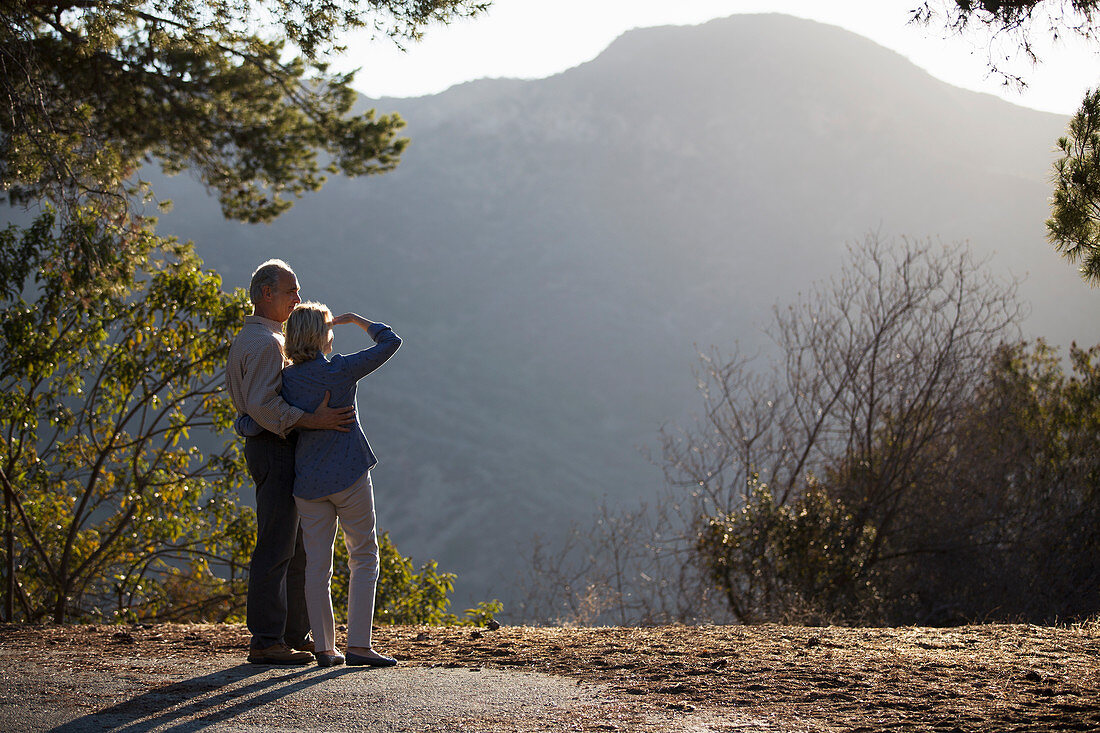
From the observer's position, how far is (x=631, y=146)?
5723 inches

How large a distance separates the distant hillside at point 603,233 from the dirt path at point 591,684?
7220cm

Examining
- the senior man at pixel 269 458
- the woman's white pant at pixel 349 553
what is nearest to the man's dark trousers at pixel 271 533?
the senior man at pixel 269 458

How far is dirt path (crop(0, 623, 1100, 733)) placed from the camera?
122 inches

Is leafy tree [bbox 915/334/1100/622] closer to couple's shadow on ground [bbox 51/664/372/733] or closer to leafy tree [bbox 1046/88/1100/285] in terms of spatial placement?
Answer: leafy tree [bbox 1046/88/1100/285]

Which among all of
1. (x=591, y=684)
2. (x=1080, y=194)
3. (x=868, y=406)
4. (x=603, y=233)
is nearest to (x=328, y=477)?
(x=591, y=684)

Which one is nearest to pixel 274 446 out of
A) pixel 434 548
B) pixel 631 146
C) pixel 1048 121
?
pixel 434 548

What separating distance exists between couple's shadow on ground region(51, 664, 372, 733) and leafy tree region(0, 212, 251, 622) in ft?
12.3

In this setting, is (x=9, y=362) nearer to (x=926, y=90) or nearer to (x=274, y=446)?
(x=274, y=446)

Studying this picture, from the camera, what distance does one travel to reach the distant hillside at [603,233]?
95.4 meters

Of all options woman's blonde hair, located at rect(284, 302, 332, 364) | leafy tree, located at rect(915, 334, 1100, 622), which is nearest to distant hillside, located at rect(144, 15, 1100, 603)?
leafy tree, located at rect(915, 334, 1100, 622)

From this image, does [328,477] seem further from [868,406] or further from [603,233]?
[603,233]

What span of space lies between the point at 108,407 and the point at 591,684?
626 cm

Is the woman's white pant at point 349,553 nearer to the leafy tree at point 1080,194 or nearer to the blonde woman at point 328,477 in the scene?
the blonde woman at point 328,477

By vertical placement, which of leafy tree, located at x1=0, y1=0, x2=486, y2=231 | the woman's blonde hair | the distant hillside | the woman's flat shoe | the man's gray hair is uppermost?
the distant hillside
